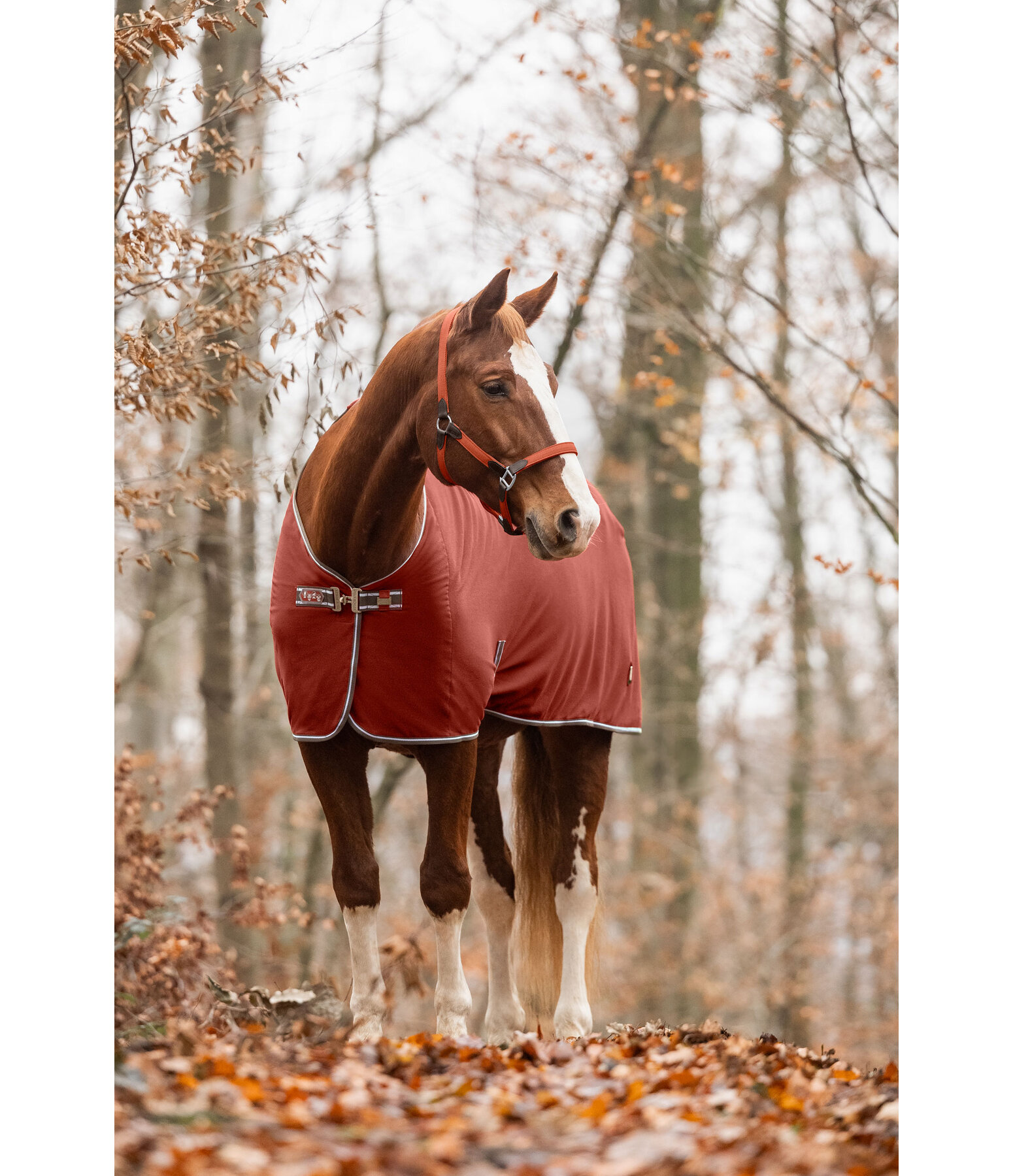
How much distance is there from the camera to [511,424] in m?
3.11

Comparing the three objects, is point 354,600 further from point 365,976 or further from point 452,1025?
point 452,1025

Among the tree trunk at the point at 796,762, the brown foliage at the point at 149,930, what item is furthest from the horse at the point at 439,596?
the tree trunk at the point at 796,762

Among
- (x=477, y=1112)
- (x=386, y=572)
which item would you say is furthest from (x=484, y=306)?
(x=477, y=1112)

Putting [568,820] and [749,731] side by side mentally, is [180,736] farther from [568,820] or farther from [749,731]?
[568,820]

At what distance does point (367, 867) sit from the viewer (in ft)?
11.3

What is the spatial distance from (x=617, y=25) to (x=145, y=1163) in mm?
5473

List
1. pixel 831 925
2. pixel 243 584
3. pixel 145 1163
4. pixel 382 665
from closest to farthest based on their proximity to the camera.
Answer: pixel 145 1163 → pixel 382 665 → pixel 243 584 → pixel 831 925

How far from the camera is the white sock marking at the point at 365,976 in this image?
337 cm

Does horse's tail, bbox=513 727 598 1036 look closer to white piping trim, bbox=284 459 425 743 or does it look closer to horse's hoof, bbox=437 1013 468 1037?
horse's hoof, bbox=437 1013 468 1037

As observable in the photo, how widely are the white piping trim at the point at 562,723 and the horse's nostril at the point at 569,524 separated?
0.98 m

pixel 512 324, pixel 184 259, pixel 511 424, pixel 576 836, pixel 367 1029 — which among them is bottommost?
pixel 367 1029

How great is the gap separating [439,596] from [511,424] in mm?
584

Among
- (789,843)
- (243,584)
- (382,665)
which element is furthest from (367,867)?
(789,843)

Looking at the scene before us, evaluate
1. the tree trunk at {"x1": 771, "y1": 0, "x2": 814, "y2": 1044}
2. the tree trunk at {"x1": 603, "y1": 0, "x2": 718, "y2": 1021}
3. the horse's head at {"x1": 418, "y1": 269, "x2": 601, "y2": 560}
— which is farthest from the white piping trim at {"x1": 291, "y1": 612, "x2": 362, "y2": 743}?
the tree trunk at {"x1": 771, "y1": 0, "x2": 814, "y2": 1044}
